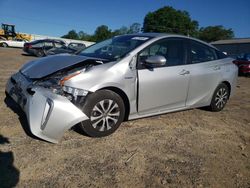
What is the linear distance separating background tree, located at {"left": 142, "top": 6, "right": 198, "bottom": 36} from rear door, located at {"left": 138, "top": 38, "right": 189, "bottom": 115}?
80.0 metres

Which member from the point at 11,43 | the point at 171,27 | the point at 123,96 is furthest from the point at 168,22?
the point at 123,96

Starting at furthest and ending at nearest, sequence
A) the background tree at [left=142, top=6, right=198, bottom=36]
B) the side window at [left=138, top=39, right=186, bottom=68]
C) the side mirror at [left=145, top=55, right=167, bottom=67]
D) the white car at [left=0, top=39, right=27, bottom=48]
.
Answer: the background tree at [left=142, top=6, right=198, bottom=36]
the white car at [left=0, top=39, right=27, bottom=48]
the side window at [left=138, top=39, right=186, bottom=68]
the side mirror at [left=145, top=55, right=167, bottom=67]

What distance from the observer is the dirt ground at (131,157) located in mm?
2678

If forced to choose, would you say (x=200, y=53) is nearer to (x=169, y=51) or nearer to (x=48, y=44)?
(x=169, y=51)

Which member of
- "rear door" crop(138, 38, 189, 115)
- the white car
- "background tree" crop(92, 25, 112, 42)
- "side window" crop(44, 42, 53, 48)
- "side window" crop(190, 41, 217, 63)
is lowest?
"rear door" crop(138, 38, 189, 115)

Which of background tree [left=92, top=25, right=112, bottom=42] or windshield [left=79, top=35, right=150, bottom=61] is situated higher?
background tree [left=92, top=25, right=112, bottom=42]

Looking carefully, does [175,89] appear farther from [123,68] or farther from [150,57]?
[123,68]

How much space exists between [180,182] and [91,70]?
177 centimetres

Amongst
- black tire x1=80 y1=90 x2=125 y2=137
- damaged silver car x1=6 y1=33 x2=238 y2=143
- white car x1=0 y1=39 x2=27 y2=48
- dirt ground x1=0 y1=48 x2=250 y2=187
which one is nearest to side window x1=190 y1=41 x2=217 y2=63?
damaged silver car x1=6 y1=33 x2=238 y2=143

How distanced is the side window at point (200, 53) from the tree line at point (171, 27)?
75215 millimetres

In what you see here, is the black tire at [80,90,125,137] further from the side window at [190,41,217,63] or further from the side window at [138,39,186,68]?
the side window at [190,41,217,63]

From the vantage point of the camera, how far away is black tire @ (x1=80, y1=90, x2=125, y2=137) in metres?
3.45

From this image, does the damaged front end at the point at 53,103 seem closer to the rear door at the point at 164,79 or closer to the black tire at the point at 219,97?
the rear door at the point at 164,79

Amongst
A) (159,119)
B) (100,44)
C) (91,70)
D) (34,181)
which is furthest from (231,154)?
(100,44)
